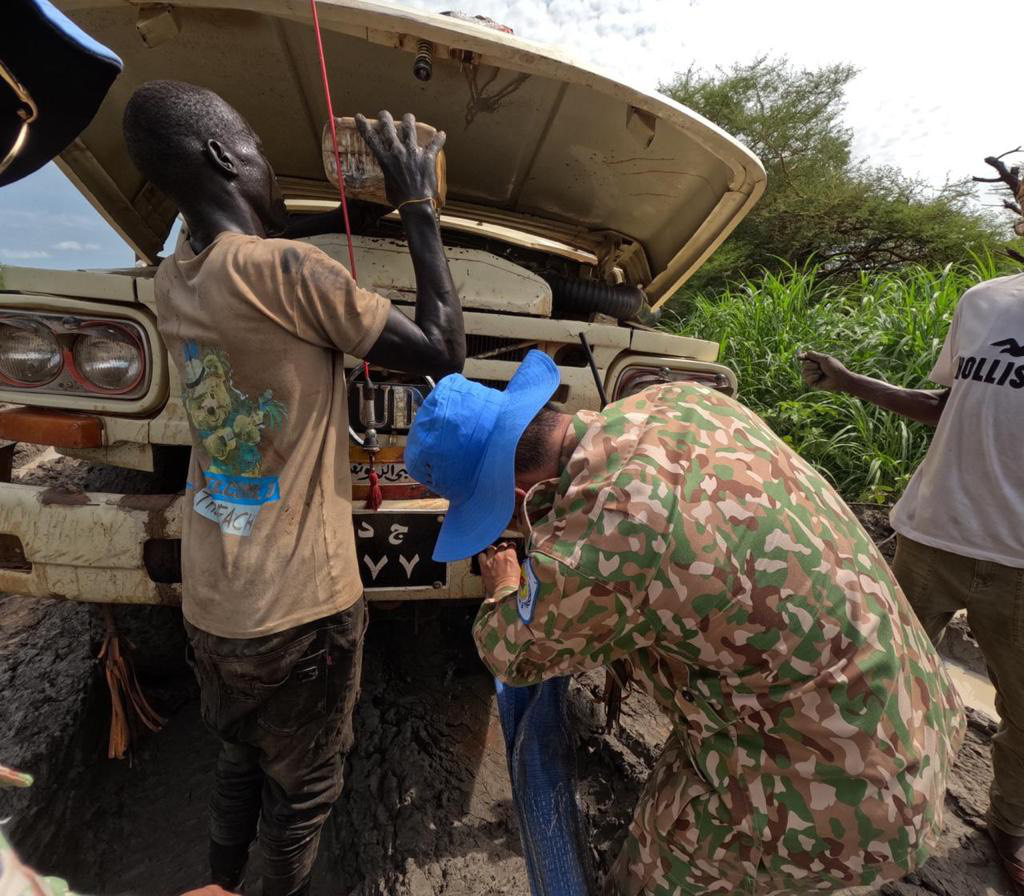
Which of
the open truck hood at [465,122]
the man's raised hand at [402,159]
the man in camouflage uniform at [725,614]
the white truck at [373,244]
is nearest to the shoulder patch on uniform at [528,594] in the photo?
the man in camouflage uniform at [725,614]

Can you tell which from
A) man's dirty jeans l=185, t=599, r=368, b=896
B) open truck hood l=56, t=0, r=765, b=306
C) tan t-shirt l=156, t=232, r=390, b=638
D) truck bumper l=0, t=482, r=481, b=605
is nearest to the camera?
tan t-shirt l=156, t=232, r=390, b=638

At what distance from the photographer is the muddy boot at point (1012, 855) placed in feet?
5.65

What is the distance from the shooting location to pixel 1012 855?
5.80 ft

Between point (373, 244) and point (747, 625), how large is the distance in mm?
1585

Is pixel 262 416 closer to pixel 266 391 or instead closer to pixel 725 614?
pixel 266 391

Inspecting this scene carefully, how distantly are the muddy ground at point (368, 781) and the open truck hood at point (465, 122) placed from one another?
1452mm

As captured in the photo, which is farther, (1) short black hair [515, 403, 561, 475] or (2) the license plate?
(2) the license plate

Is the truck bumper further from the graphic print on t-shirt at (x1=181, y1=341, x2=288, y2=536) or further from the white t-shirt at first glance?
the white t-shirt

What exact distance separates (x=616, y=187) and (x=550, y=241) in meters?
0.42

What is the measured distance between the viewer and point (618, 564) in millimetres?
972

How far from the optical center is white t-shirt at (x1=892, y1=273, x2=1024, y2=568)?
5.54ft

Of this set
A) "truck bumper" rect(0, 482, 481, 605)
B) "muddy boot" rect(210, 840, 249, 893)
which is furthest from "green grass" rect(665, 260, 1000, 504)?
"muddy boot" rect(210, 840, 249, 893)

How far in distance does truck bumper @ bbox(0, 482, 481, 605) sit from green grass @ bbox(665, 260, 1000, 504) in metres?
3.49

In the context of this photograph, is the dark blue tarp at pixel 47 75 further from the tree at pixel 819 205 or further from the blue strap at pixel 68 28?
the tree at pixel 819 205
